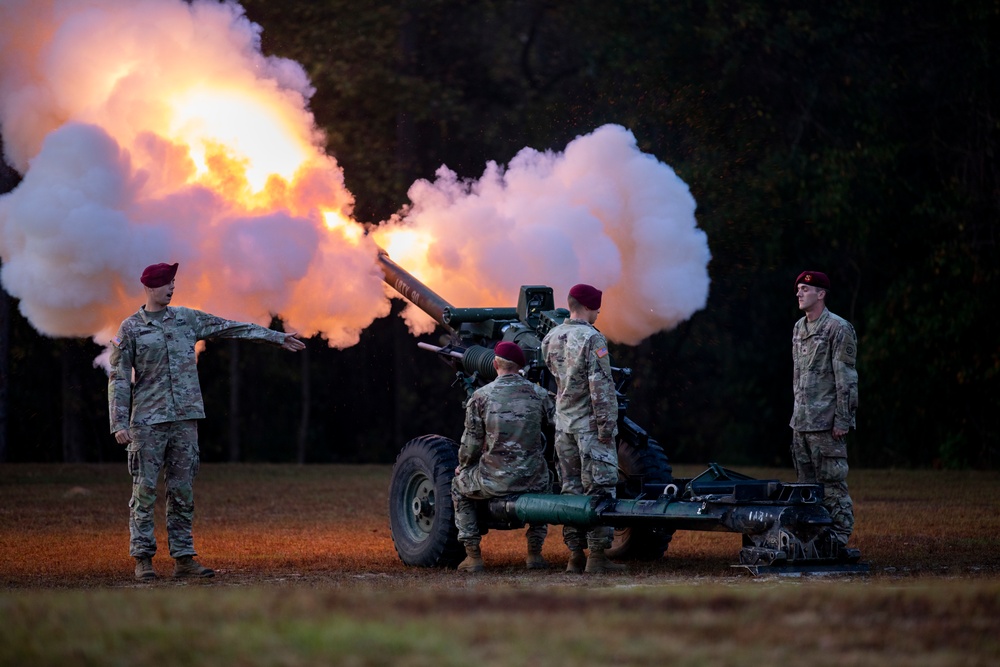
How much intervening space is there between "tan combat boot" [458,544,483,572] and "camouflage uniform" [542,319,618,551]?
2.25 feet

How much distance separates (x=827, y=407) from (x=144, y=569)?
5019 mm

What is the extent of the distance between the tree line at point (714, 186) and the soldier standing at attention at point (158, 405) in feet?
44.0

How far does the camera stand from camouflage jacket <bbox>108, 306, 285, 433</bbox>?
34.2ft

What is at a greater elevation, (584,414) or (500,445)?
(584,414)

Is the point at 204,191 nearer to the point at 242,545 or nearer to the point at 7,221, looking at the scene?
the point at 7,221

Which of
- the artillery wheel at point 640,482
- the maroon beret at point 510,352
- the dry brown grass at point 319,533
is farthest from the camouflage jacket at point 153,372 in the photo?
the artillery wheel at point 640,482

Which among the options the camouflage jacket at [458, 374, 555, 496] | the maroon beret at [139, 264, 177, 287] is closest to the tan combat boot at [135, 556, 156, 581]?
the maroon beret at [139, 264, 177, 287]

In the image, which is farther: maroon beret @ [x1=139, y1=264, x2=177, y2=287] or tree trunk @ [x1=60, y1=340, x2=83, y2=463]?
tree trunk @ [x1=60, y1=340, x2=83, y2=463]

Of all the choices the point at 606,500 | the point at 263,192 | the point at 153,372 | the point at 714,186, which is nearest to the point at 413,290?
the point at 263,192

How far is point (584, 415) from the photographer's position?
34.4 ft

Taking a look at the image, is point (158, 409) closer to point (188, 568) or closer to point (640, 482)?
point (188, 568)

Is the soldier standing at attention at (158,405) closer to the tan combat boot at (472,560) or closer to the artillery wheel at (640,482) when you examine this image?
the tan combat boot at (472,560)

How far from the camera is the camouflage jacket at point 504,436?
1063 cm

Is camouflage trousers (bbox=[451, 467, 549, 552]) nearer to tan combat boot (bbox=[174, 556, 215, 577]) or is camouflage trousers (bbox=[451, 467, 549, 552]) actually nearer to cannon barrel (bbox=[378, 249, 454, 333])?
tan combat boot (bbox=[174, 556, 215, 577])
